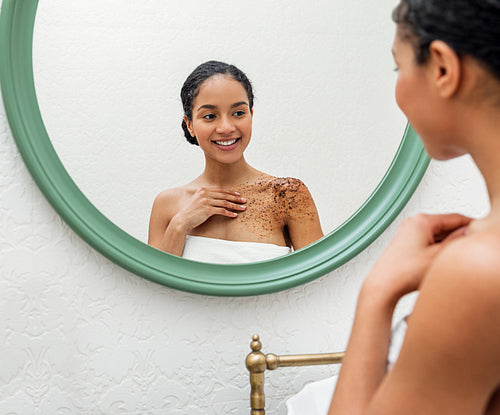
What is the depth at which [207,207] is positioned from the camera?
994 millimetres

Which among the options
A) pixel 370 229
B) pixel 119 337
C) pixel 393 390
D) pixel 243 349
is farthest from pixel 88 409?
pixel 393 390

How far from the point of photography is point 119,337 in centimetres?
96

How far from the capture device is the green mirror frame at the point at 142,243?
0.89 m

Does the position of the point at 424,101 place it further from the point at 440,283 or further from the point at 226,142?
the point at 226,142

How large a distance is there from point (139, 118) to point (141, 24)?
5.9 inches

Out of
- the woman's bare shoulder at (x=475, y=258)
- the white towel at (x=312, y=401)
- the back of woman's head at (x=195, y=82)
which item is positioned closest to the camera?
the woman's bare shoulder at (x=475, y=258)

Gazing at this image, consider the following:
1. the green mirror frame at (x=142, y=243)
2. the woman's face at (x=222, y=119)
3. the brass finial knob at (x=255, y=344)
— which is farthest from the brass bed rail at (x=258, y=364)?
the woman's face at (x=222, y=119)

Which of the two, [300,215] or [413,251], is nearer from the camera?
[413,251]

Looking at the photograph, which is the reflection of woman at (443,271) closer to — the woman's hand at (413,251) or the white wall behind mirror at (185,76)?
the woman's hand at (413,251)

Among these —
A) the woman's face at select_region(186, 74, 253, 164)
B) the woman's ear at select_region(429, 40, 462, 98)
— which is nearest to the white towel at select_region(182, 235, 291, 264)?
the woman's face at select_region(186, 74, 253, 164)

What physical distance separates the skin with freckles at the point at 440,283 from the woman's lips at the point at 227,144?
0.54 meters

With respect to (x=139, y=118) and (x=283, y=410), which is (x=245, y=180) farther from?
(x=283, y=410)

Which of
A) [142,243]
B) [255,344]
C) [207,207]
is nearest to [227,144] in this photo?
[207,207]

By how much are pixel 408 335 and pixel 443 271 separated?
5cm
